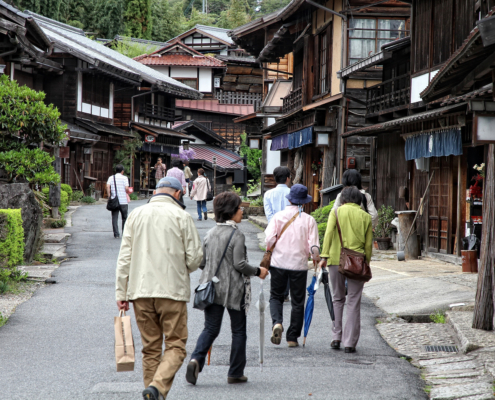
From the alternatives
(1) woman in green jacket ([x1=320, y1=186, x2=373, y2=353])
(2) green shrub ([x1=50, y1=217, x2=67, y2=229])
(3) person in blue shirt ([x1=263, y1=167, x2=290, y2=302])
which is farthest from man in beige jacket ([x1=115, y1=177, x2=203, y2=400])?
(2) green shrub ([x1=50, y1=217, x2=67, y2=229])

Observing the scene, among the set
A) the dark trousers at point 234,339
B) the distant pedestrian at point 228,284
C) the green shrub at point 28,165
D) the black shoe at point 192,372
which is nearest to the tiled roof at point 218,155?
the green shrub at point 28,165

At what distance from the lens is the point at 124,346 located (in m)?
4.61

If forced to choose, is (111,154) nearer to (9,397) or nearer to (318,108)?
(318,108)

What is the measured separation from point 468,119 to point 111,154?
84.6 ft

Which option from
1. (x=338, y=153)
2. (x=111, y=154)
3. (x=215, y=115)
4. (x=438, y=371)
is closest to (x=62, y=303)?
(x=438, y=371)

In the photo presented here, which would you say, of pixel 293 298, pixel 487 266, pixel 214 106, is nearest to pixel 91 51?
pixel 214 106

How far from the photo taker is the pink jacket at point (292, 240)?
6918 mm

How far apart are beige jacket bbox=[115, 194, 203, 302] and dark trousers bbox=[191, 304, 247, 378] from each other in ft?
2.25

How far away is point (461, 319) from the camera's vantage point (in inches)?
310

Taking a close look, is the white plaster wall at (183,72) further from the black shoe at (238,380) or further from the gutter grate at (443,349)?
the black shoe at (238,380)

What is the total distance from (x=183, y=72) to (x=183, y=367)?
1820 inches

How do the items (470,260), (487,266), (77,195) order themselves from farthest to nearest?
(77,195) < (470,260) < (487,266)

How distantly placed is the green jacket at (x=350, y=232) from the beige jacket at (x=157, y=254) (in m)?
2.38

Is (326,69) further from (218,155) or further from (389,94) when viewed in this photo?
(218,155)
